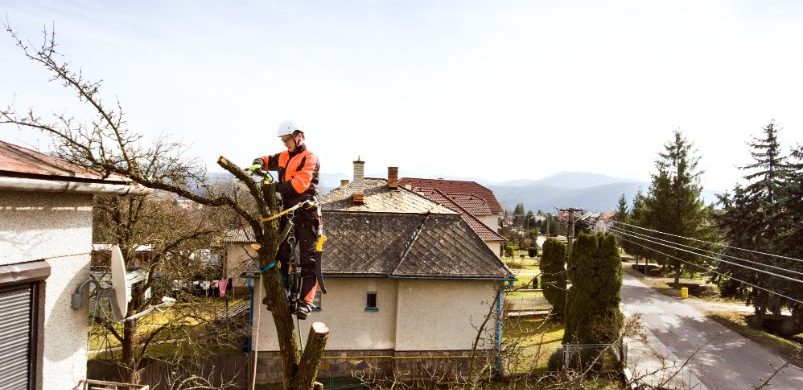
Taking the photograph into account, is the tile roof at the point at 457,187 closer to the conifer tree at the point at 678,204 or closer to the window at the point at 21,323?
the conifer tree at the point at 678,204

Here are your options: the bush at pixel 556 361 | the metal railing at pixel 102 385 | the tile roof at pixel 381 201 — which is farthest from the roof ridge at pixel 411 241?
the metal railing at pixel 102 385

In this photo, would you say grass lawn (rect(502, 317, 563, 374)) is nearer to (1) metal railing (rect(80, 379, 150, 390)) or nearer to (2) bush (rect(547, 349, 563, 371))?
(2) bush (rect(547, 349, 563, 371))

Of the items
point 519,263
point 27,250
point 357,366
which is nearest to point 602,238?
point 357,366

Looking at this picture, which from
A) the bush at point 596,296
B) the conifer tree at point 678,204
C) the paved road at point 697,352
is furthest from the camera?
the conifer tree at point 678,204

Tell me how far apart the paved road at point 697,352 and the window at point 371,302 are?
25.2 feet

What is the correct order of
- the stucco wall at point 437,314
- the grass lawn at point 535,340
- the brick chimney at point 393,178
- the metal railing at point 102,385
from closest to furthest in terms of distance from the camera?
the metal railing at point 102,385
the stucco wall at point 437,314
the grass lawn at point 535,340
the brick chimney at point 393,178

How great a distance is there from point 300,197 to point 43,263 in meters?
2.51

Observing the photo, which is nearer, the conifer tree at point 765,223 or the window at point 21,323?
the window at point 21,323

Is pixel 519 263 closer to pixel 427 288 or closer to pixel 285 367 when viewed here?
pixel 427 288

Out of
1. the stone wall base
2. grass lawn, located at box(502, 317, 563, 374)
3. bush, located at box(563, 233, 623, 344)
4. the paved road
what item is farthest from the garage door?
bush, located at box(563, 233, 623, 344)

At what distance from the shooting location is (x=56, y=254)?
4.94m

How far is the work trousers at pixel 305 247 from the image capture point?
6.20 metres

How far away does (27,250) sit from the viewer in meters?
4.59

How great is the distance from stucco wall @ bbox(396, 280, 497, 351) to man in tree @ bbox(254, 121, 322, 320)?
10.6m
